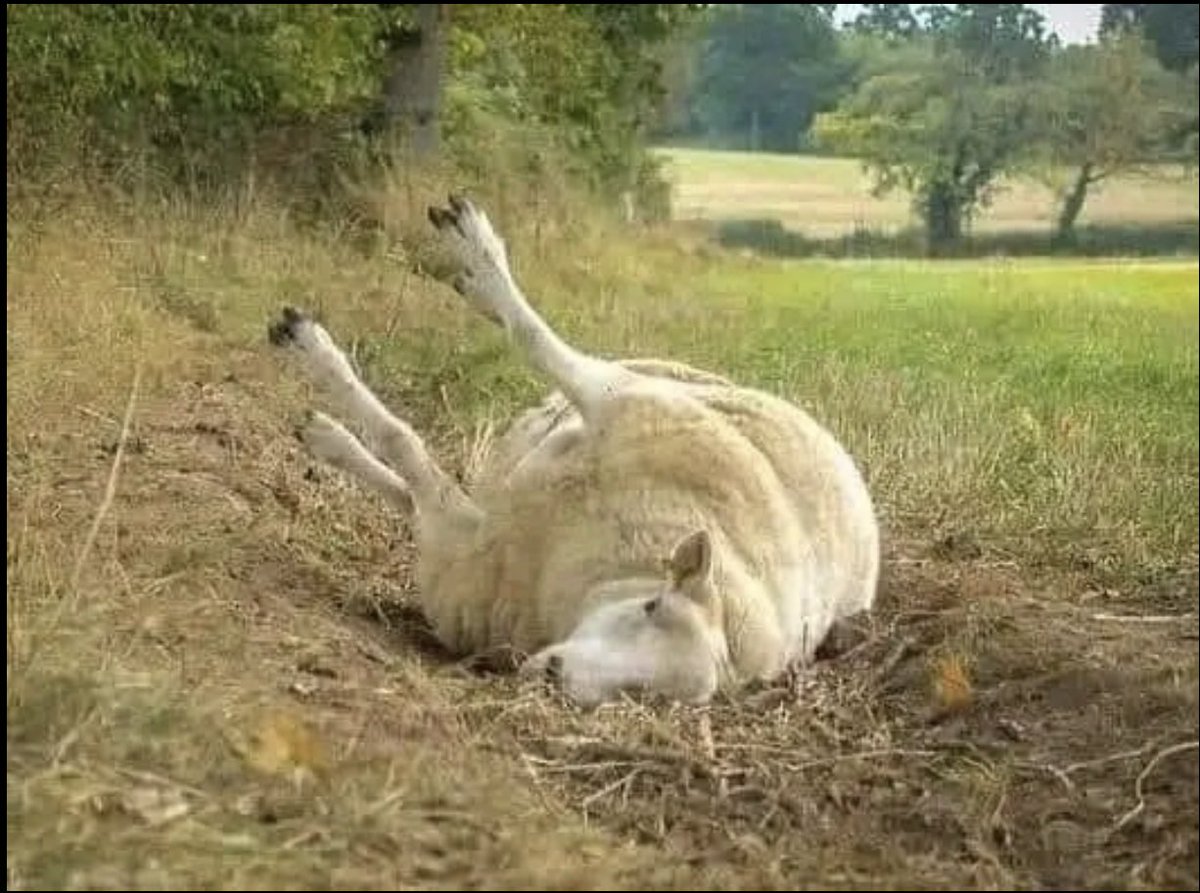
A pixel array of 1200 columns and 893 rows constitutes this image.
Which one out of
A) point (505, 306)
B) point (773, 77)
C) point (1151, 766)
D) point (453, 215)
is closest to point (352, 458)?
point (505, 306)

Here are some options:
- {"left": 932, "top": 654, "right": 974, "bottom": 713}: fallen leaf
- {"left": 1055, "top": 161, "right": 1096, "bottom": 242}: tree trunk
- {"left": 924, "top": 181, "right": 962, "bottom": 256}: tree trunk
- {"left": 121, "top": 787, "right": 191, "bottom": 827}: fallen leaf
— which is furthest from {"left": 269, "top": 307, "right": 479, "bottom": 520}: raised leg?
{"left": 121, "top": 787, "right": 191, "bottom": 827}: fallen leaf

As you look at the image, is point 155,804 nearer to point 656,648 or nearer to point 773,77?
point 656,648

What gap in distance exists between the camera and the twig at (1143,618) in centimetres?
609

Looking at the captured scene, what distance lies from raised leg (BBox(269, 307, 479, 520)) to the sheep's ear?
143 centimetres

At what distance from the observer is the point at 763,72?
12.3 metres

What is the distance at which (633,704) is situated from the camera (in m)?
5.46

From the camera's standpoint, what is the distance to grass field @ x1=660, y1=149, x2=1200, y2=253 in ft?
22.9

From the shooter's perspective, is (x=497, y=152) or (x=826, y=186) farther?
(x=497, y=152)

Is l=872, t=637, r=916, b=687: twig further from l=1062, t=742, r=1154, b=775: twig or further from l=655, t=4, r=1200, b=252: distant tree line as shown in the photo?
l=655, t=4, r=1200, b=252: distant tree line

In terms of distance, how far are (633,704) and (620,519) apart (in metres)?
0.84

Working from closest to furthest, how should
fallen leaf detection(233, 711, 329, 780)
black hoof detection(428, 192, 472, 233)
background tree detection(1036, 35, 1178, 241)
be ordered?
fallen leaf detection(233, 711, 329, 780), background tree detection(1036, 35, 1178, 241), black hoof detection(428, 192, 472, 233)

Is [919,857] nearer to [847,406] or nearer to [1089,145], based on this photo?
[1089,145]

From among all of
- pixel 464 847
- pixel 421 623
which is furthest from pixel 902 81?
pixel 464 847

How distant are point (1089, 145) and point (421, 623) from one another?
248 cm
